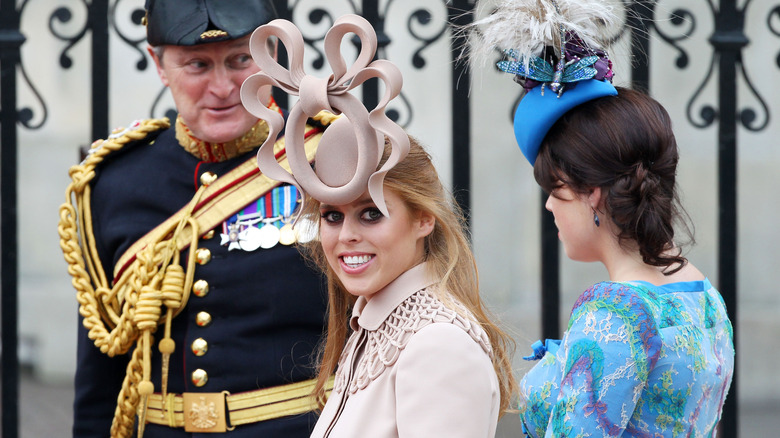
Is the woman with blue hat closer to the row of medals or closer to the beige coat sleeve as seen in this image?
the beige coat sleeve

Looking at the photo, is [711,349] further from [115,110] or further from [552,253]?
[115,110]

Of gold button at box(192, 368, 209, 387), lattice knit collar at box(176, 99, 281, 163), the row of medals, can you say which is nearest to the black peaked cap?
lattice knit collar at box(176, 99, 281, 163)

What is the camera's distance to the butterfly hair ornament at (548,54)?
209 centimetres

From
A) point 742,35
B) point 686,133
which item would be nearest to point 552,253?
point 742,35

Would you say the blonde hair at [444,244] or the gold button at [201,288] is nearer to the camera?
the blonde hair at [444,244]

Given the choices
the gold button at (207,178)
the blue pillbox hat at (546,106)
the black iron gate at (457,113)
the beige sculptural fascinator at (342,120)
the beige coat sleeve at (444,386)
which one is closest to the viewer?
the beige coat sleeve at (444,386)

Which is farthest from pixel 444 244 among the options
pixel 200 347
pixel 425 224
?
pixel 200 347

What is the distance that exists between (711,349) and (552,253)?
1.37 metres

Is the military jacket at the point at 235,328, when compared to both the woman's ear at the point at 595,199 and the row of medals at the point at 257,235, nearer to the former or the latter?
the row of medals at the point at 257,235

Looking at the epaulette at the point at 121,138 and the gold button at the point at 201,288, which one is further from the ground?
the epaulette at the point at 121,138

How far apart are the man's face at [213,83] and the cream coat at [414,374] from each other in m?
0.82

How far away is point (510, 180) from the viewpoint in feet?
18.2

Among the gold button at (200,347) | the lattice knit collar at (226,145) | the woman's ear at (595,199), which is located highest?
the lattice knit collar at (226,145)

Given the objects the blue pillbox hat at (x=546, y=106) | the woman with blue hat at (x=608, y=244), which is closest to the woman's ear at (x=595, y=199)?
the woman with blue hat at (x=608, y=244)
